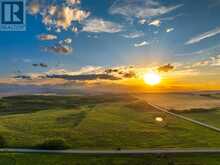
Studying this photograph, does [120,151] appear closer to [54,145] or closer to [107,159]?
[107,159]

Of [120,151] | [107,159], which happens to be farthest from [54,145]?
[120,151]

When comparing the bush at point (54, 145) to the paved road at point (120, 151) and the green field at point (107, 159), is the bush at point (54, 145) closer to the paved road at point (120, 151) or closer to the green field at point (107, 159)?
the paved road at point (120, 151)

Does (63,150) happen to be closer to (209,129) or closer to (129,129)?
(129,129)

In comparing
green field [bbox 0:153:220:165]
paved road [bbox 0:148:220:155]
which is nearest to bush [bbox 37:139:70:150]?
paved road [bbox 0:148:220:155]

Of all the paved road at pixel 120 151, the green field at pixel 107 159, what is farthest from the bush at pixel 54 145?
the green field at pixel 107 159

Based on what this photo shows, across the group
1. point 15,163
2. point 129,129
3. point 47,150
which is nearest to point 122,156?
point 47,150

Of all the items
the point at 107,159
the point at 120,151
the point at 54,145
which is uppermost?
the point at 54,145
